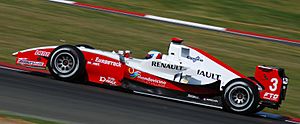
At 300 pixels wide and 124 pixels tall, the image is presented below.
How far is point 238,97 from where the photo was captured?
35.6 ft

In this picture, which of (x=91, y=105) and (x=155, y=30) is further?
(x=155, y=30)

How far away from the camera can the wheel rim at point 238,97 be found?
10742 millimetres

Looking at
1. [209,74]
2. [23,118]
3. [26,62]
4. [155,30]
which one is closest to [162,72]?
[209,74]

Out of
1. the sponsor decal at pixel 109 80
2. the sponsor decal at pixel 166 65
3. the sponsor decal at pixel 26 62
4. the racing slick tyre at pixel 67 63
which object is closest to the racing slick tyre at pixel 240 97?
the sponsor decal at pixel 166 65

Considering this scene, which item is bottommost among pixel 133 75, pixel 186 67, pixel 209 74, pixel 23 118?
pixel 23 118

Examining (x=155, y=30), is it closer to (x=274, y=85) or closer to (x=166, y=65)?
(x=166, y=65)

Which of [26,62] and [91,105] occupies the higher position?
[26,62]

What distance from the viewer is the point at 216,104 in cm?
1121

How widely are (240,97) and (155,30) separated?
9958mm

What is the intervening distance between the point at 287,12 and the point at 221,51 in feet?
34.0

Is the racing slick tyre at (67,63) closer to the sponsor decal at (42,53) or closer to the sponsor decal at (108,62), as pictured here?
the sponsor decal at (42,53)

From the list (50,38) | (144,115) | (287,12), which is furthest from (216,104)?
(287,12)

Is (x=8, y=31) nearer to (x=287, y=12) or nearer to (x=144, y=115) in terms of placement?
(x=144, y=115)

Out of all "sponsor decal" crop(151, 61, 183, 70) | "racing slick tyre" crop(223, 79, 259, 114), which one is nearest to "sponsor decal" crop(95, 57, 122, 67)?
"sponsor decal" crop(151, 61, 183, 70)
